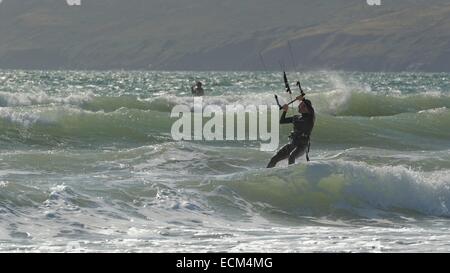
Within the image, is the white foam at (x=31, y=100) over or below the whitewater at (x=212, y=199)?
over

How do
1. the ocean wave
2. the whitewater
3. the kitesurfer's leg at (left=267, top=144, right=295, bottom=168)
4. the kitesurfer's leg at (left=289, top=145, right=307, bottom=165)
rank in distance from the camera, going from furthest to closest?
the kitesurfer's leg at (left=267, top=144, right=295, bottom=168) < the kitesurfer's leg at (left=289, top=145, right=307, bottom=165) < the ocean wave < the whitewater

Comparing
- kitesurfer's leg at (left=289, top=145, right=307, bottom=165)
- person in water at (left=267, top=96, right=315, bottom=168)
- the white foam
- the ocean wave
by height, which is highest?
person in water at (left=267, top=96, right=315, bottom=168)

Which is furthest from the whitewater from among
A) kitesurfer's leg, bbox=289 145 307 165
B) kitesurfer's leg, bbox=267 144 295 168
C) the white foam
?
the white foam

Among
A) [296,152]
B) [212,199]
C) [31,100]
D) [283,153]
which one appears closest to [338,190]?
[296,152]

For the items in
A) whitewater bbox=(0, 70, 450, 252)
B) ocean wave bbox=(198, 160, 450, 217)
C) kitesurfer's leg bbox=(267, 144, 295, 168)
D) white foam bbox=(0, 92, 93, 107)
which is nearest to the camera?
whitewater bbox=(0, 70, 450, 252)

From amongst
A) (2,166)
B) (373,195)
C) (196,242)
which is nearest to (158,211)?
(196,242)

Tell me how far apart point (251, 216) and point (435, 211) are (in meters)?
3.34

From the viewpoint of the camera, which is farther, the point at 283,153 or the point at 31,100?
the point at 31,100

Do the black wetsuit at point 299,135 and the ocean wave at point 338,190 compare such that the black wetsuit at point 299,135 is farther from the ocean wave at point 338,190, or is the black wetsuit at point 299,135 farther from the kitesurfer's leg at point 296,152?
the ocean wave at point 338,190

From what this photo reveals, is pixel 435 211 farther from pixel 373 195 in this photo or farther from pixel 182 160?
pixel 182 160

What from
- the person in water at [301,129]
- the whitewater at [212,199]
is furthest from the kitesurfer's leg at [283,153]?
the whitewater at [212,199]

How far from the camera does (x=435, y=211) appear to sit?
19.5 meters

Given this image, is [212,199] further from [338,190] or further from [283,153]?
[283,153]

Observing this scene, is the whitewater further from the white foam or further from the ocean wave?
the white foam
